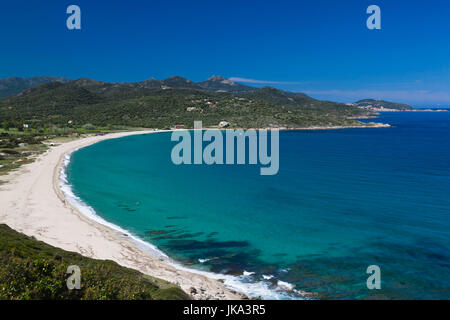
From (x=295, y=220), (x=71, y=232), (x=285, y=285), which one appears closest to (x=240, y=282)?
(x=285, y=285)

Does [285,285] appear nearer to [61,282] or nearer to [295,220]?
[61,282]

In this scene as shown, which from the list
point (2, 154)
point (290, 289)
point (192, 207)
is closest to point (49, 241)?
point (192, 207)

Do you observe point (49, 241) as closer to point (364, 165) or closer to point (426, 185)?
point (426, 185)

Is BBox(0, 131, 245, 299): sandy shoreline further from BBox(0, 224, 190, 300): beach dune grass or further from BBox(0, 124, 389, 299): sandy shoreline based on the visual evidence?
BBox(0, 224, 190, 300): beach dune grass

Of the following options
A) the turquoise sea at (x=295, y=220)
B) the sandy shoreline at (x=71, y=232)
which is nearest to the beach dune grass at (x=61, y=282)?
the sandy shoreline at (x=71, y=232)

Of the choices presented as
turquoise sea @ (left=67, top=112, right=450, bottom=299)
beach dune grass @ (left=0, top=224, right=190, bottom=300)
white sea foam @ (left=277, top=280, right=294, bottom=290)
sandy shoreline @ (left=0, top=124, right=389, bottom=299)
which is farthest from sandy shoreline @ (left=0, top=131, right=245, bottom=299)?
white sea foam @ (left=277, top=280, right=294, bottom=290)
